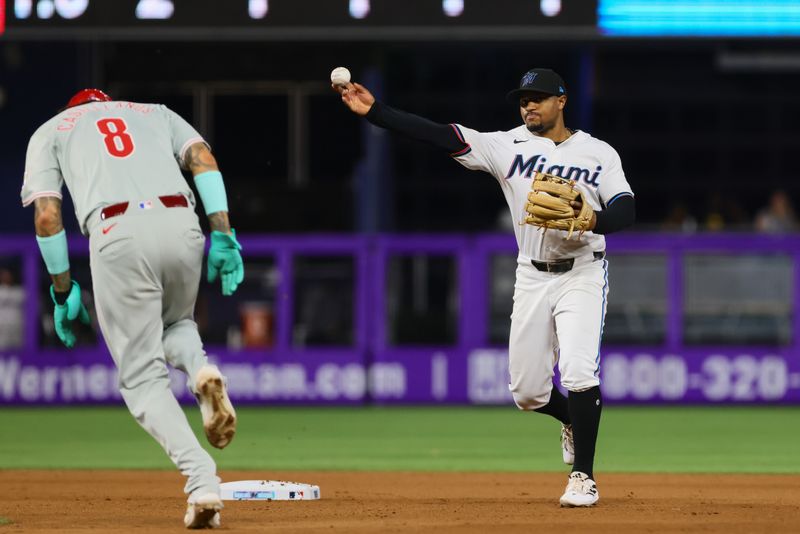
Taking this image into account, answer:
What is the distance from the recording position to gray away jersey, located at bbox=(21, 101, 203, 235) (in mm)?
6219

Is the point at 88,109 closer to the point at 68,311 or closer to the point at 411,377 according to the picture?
the point at 68,311

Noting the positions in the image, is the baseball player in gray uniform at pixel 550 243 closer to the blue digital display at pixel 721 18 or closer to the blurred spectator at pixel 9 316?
the blue digital display at pixel 721 18

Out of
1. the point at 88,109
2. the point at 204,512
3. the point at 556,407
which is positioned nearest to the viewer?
the point at 204,512

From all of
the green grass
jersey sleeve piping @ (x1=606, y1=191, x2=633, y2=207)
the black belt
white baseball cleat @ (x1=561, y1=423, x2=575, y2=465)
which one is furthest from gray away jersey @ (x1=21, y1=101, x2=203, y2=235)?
the green grass

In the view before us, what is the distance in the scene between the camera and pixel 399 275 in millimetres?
17594

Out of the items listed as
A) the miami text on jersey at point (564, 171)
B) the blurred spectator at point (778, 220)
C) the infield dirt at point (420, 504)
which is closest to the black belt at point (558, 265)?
the miami text on jersey at point (564, 171)

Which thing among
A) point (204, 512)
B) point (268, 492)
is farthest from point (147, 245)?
point (268, 492)

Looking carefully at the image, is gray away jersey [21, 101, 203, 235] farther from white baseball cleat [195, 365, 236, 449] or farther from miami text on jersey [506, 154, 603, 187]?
miami text on jersey [506, 154, 603, 187]

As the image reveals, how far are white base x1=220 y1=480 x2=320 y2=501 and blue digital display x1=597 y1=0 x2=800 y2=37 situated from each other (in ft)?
18.5

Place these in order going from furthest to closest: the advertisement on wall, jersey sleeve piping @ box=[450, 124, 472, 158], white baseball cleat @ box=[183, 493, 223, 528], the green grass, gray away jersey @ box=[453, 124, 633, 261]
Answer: the advertisement on wall < the green grass < jersey sleeve piping @ box=[450, 124, 472, 158] < gray away jersey @ box=[453, 124, 633, 261] < white baseball cleat @ box=[183, 493, 223, 528]

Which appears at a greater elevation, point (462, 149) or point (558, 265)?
point (462, 149)

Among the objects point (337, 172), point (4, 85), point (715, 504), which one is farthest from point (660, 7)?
point (337, 172)

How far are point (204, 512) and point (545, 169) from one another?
2478 millimetres

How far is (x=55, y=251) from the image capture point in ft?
20.8
